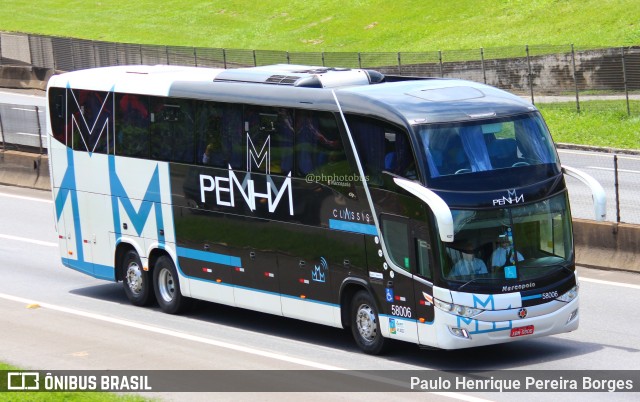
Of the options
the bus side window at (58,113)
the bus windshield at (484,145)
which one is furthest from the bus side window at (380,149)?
the bus side window at (58,113)

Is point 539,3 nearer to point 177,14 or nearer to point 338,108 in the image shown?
point 177,14

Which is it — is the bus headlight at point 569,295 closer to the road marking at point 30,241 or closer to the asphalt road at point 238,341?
the asphalt road at point 238,341

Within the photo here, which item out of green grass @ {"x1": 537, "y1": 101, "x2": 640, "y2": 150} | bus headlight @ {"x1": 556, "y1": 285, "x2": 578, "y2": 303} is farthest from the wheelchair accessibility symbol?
green grass @ {"x1": 537, "y1": 101, "x2": 640, "y2": 150}

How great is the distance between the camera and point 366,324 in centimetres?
1591

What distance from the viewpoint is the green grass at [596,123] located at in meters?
34.8

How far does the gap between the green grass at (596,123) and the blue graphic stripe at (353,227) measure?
19389mm

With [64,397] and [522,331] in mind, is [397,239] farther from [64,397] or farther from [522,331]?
[64,397]

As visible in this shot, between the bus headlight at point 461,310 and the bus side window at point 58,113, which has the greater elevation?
the bus side window at point 58,113

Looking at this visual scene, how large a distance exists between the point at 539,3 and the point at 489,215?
49.0m

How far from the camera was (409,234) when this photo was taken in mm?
14906

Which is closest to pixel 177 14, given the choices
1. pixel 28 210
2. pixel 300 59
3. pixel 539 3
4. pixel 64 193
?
pixel 539 3

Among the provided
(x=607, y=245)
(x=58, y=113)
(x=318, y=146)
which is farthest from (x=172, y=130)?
(x=607, y=245)

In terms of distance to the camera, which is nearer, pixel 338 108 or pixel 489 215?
pixel 489 215

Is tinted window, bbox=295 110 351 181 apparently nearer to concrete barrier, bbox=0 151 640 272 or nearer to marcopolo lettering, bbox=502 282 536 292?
marcopolo lettering, bbox=502 282 536 292
